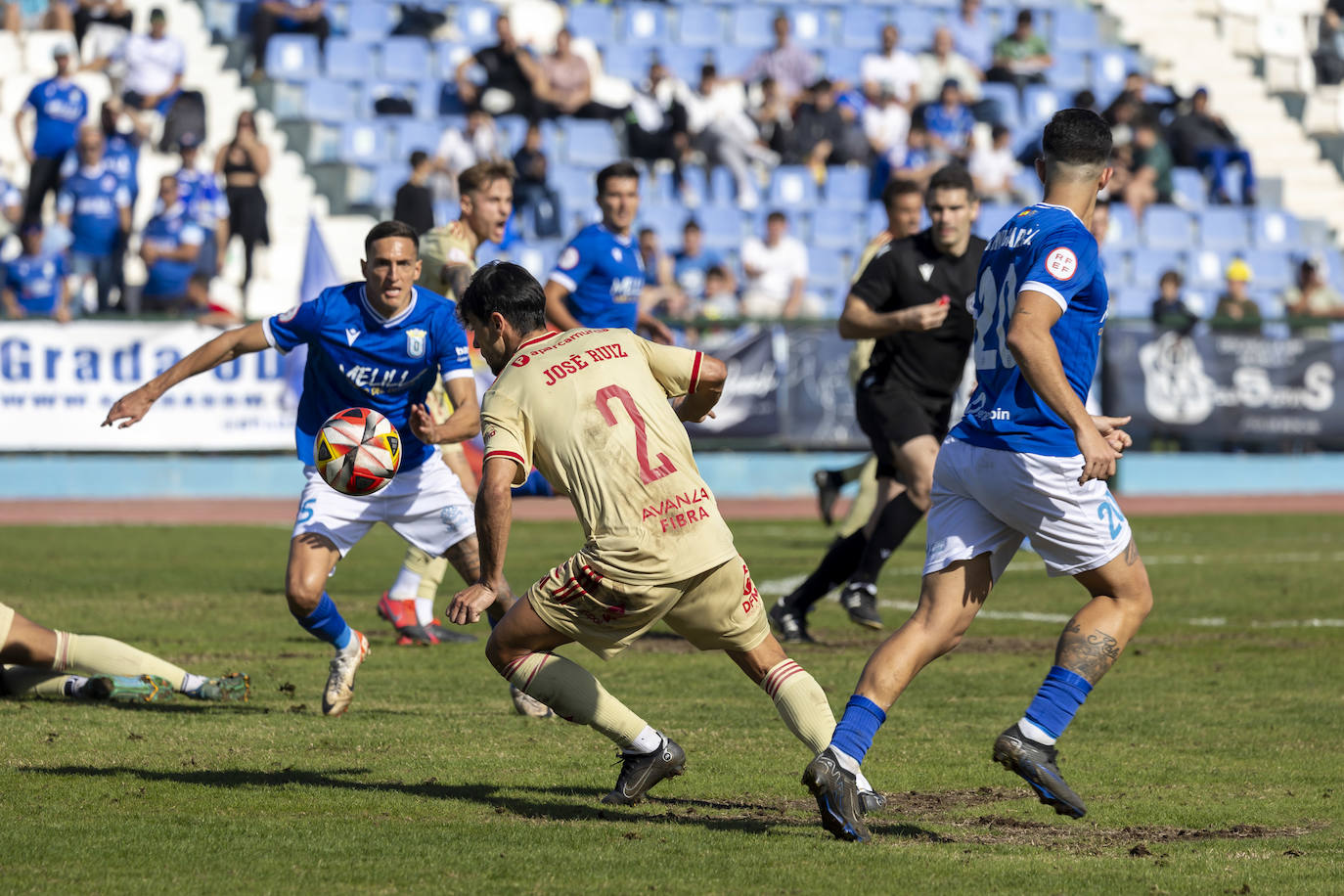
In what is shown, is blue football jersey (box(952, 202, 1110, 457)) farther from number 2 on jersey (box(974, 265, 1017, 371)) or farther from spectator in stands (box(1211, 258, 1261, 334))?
spectator in stands (box(1211, 258, 1261, 334))

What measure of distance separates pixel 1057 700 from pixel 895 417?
4.45m

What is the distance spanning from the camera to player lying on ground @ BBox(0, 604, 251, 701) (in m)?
6.79

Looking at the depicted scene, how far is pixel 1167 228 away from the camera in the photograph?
82.5 feet

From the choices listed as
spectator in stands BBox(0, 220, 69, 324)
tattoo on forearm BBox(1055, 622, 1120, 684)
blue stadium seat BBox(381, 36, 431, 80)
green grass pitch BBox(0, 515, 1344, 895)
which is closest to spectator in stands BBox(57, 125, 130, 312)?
spectator in stands BBox(0, 220, 69, 324)

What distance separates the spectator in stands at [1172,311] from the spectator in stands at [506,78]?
27.5 feet

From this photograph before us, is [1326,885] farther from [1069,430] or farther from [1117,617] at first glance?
[1069,430]

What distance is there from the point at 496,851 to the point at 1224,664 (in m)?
5.17

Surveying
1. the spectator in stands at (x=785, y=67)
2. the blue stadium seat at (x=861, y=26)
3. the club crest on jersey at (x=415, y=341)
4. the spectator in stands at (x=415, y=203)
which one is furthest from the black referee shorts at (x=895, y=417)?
the blue stadium seat at (x=861, y=26)

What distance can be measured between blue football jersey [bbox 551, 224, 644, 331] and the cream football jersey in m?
5.28

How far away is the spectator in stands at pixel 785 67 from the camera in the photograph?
25.1 metres

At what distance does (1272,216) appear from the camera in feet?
85.4

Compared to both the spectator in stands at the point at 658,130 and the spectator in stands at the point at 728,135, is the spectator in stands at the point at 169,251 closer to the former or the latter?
the spectator in stands at the point at 658,130

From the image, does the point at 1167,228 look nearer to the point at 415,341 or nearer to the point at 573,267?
the point at 573,267

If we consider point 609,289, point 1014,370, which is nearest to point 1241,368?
point 609,289
